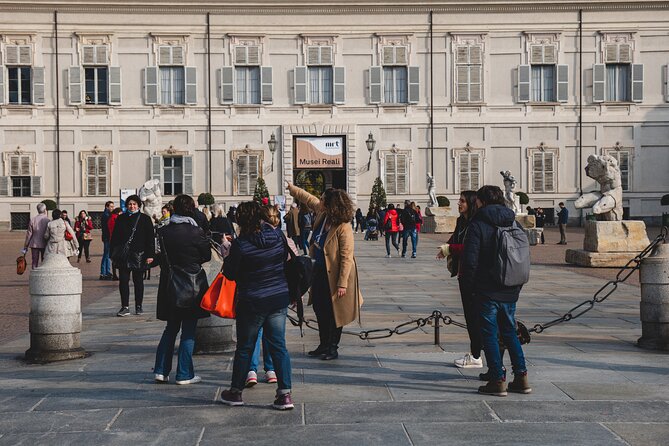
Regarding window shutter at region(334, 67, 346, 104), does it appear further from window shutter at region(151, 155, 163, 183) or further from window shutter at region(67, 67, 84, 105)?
window shutter at region(67, 67, 84, 105)

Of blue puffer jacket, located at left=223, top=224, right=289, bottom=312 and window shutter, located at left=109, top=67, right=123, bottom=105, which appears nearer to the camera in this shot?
blue puffer jacket, located at left=223, top=224, right=289, bottom=312

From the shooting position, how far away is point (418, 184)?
4134cm

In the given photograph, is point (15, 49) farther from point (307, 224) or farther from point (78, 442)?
point (78, 442)

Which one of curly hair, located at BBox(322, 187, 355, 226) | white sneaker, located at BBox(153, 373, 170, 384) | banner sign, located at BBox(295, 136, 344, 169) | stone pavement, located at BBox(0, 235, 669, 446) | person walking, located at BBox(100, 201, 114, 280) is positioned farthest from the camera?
banner sign, located at BBox(295, 136, 344, 169)

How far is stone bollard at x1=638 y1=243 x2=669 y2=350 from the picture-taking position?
8969 millimetres

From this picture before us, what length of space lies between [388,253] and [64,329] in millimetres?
16176

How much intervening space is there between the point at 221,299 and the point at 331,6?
35.6 metres

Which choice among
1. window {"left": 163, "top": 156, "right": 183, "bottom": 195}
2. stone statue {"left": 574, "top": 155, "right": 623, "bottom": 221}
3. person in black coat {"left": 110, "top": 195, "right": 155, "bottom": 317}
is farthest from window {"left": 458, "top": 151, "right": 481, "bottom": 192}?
person in black coat {"left": 110, "top": 195, "right": 155, "bottom": 317}

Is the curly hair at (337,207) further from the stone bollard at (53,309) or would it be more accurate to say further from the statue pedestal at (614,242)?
the statue pedestal at (614,242)

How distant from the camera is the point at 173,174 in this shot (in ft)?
134

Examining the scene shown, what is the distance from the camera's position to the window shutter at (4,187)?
4003 cm

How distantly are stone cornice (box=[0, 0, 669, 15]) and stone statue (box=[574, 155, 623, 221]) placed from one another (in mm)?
22548

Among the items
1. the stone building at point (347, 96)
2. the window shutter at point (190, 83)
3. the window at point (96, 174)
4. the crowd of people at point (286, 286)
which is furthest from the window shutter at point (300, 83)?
the crowd of people at point (286, 286)

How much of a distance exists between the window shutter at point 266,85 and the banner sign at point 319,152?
230cm
